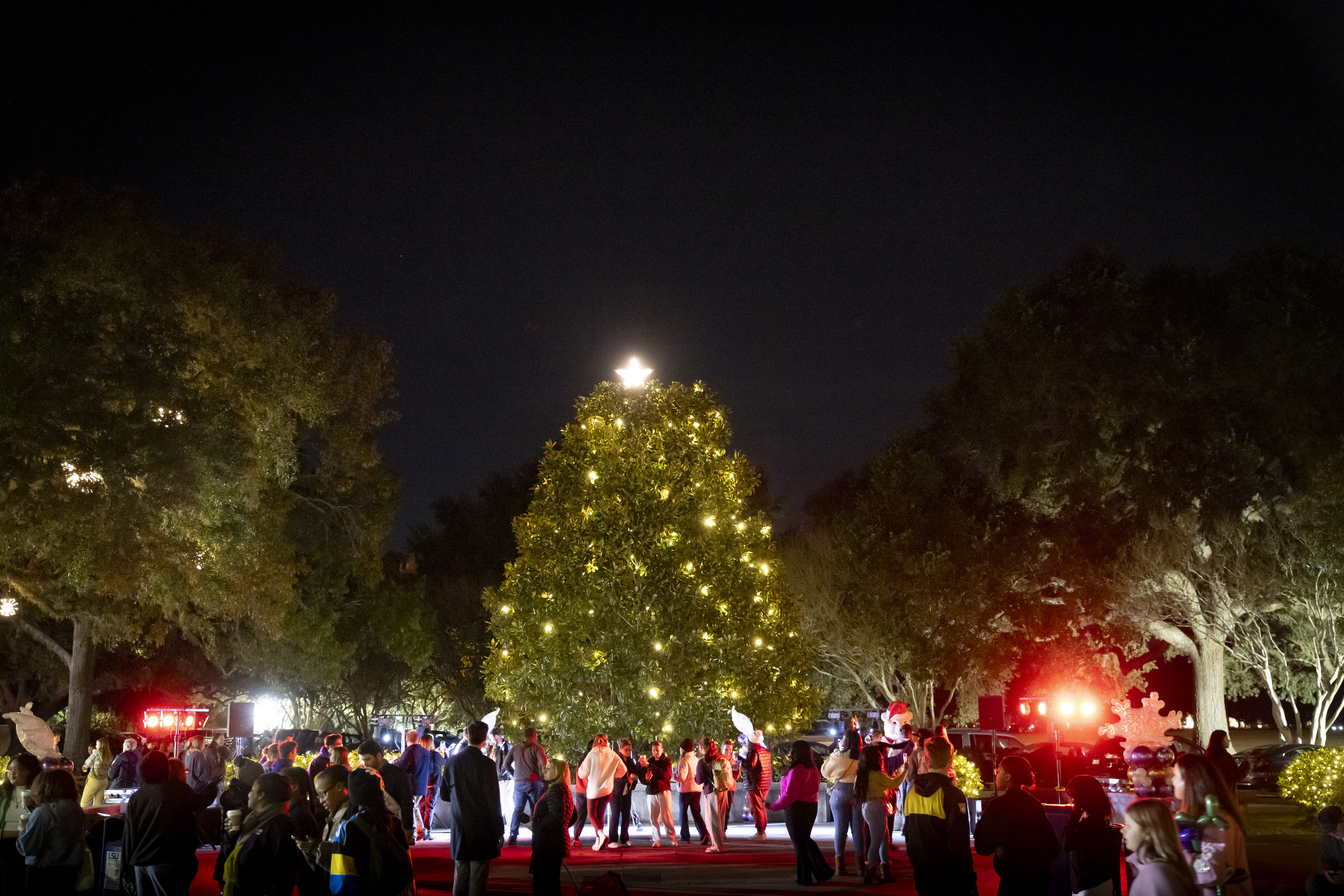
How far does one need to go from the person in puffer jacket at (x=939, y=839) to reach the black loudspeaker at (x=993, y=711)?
16796 millimetres

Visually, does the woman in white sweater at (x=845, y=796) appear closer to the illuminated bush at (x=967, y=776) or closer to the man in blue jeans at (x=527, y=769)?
the man in blue jeans at (x=527, y=769)

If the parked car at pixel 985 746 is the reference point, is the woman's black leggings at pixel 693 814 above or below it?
below

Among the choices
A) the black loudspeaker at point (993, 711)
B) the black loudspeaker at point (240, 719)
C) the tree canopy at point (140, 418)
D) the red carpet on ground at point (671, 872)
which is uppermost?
the tree canopy at point (140, 418)

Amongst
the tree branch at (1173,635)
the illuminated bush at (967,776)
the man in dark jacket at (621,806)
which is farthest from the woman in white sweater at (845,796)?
the tree branch at (1173,635)

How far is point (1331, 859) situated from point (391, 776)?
8.51 meters

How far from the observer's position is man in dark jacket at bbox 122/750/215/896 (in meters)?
7.62

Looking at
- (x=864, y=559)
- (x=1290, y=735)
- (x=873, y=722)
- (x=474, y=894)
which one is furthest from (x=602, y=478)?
(x=873, y=722)

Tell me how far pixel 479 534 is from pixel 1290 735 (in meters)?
35.1

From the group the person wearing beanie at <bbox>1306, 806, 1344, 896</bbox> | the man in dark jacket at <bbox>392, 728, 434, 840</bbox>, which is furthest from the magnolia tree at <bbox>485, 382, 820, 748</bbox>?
the person wearing beanie at <bbox>1306, 806, 1344, 896</bbox>

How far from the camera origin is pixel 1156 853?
218 inches

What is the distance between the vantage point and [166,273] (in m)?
22.5

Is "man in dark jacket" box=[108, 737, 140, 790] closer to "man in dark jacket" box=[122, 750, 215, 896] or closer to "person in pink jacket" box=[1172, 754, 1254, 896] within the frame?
"man in dark jacket" box=[122, 750, 215, 896]

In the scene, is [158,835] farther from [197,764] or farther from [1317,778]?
[1317,778]

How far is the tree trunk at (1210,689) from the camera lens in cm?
2836
